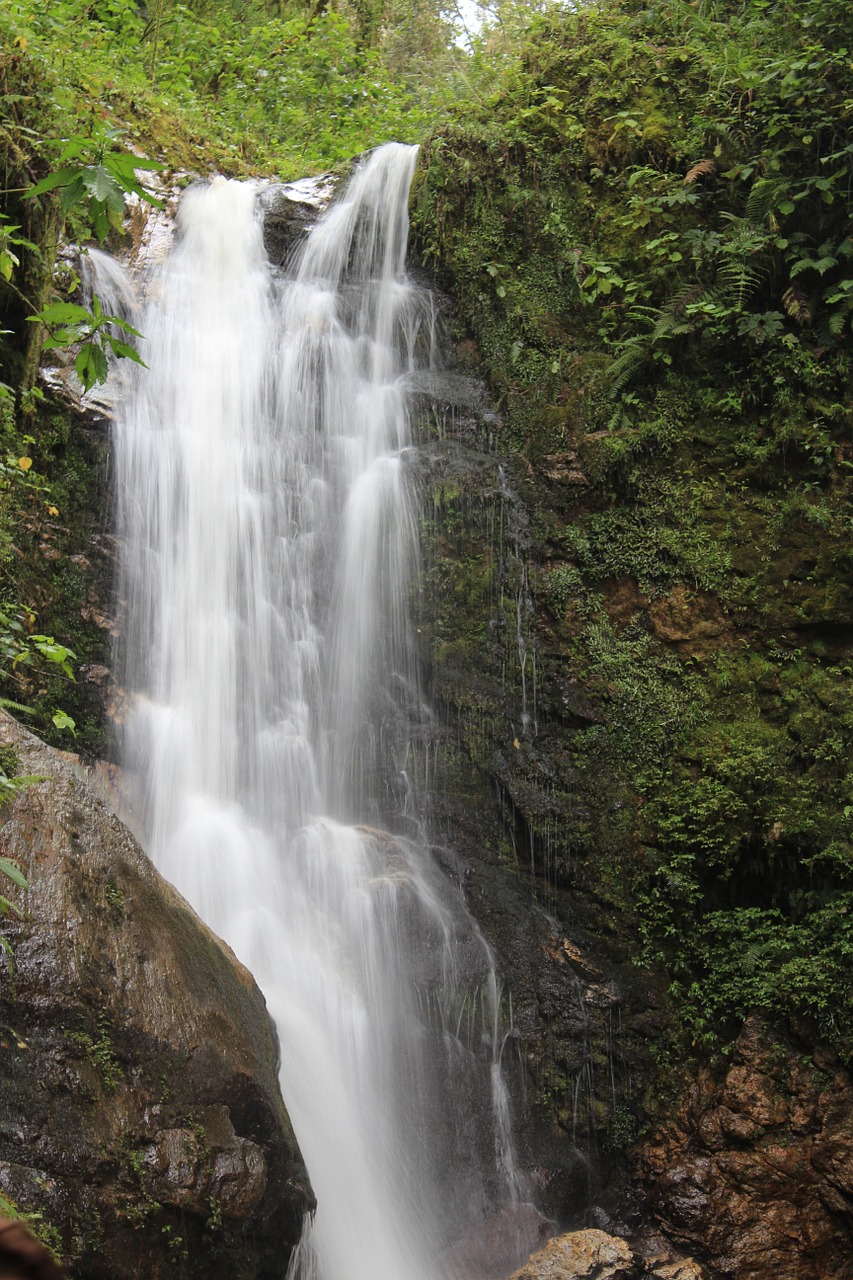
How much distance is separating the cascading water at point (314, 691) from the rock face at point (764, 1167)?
1092 mm

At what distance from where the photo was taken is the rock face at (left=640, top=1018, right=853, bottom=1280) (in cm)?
563

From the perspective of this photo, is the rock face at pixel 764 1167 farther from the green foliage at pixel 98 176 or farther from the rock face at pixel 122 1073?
the green foliage at pixel 98 176

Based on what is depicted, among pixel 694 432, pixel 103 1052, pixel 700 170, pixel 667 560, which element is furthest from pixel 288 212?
pixel 103 1052

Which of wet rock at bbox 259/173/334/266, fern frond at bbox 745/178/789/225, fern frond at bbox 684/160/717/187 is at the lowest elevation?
fern frond at bbox 745/178/789/225

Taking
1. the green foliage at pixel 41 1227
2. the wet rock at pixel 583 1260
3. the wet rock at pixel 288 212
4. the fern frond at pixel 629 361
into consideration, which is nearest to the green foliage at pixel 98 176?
the green foliage at pixel 41 1227

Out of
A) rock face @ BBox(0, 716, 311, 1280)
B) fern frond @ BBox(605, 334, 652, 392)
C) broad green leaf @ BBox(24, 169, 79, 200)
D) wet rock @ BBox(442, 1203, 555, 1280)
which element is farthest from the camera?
fern frond @ BBox(605, 334, 652, 392)

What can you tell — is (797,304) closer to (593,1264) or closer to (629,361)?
(629,361)

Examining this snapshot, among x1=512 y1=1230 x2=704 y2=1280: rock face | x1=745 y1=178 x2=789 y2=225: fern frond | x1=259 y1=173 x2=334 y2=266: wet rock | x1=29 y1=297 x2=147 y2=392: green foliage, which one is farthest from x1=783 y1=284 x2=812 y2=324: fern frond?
x1=512 y1=1230 x2=704 y2=1280: rock face

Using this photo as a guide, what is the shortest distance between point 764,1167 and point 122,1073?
13.4 feet

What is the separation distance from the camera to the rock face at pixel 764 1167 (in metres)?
5.63

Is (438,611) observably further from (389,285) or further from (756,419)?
(389,285)

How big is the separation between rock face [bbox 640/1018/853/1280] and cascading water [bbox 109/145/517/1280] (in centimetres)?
109

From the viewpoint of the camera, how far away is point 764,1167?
19.1 ft

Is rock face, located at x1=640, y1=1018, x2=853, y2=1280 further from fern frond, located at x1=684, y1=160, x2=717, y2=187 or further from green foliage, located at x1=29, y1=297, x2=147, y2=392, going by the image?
fern frond, located at x1=684, y1=160, x2=717, y2=187
